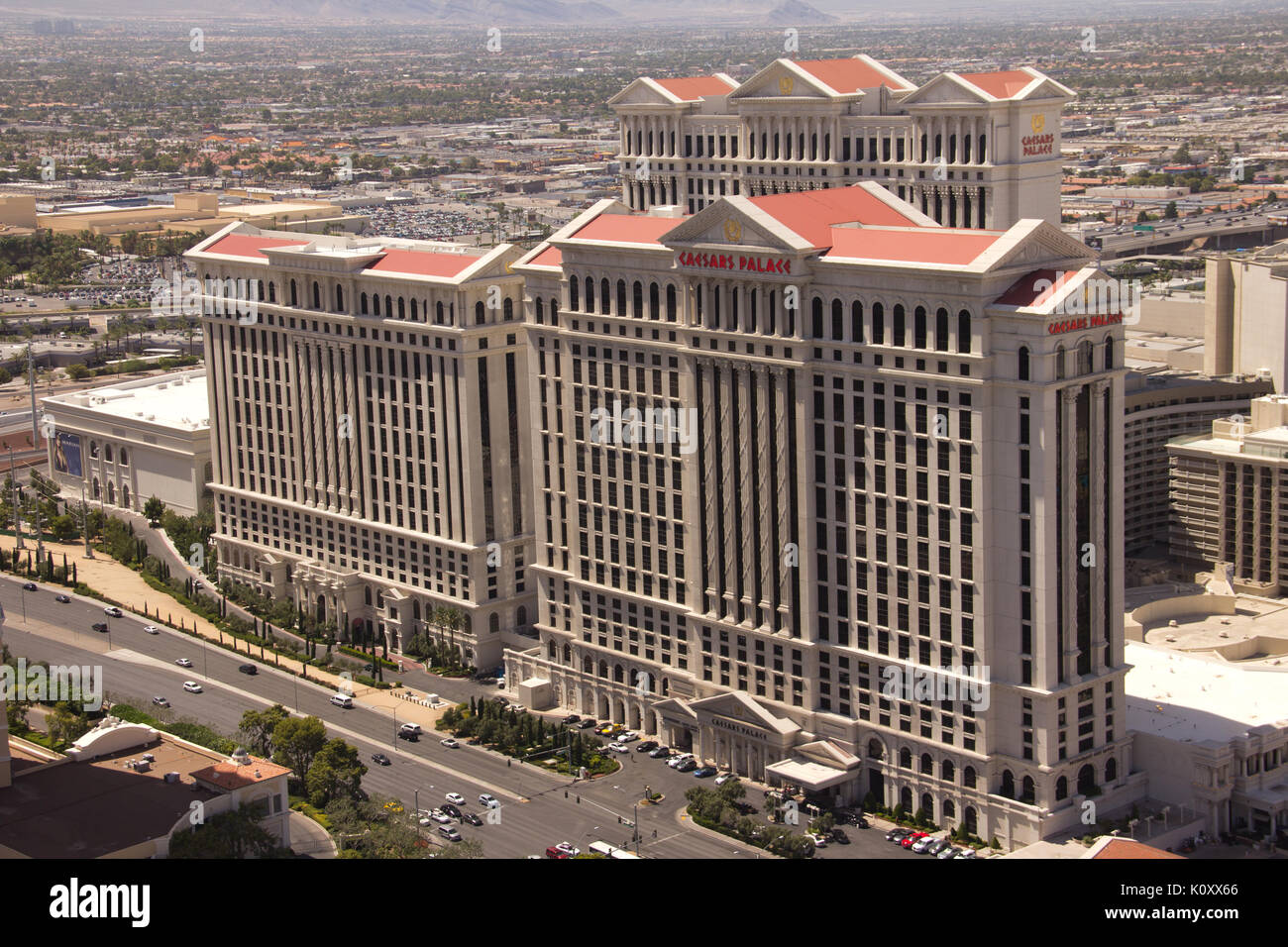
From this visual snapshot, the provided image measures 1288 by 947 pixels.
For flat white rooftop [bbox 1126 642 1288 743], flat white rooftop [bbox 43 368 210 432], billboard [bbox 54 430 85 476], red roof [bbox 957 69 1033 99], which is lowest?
flat white rooftop [bbox 1126 642 1288 743]

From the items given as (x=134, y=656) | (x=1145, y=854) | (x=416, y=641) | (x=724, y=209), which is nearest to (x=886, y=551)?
A: (x=724, y=209)

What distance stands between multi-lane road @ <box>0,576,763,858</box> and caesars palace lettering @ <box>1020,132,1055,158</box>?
5236cm

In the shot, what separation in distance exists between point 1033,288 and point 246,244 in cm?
8040

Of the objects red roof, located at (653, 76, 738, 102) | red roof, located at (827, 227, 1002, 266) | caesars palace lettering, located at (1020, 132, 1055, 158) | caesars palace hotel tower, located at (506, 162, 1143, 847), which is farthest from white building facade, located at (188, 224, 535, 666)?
caesars palace lettering, located at (1020, 132, 1055, 158)

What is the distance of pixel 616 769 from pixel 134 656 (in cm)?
4572

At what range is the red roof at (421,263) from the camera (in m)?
132

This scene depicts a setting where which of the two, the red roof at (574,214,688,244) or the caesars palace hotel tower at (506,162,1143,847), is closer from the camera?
the caesars palace hotel tower at (506,162,1143,847)

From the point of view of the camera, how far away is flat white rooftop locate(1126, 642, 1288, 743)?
101812 mm

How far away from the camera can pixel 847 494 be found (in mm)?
103375

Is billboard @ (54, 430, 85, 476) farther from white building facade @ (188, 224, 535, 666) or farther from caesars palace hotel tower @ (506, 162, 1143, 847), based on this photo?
caesars palace hotel tower @ (506, 162, 1143, 847)

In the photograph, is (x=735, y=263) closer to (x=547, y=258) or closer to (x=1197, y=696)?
(x=547, y=258)

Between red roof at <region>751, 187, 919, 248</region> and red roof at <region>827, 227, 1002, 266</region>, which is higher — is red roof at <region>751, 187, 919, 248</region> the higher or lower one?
the higher one

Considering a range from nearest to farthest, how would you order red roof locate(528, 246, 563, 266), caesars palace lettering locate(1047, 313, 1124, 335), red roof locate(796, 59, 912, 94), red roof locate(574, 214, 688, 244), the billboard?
1. caesars palace lettering locate(1047, 313, 1124, 335)
2. red roof locate(574, 214, 688, 244)
3. red roof locate(528, 246, 563, 266)
4. red roof locate(796, 59, 912, 94)
5. the billboard

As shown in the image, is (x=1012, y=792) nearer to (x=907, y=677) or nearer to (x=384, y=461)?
(x=907, y=677)
